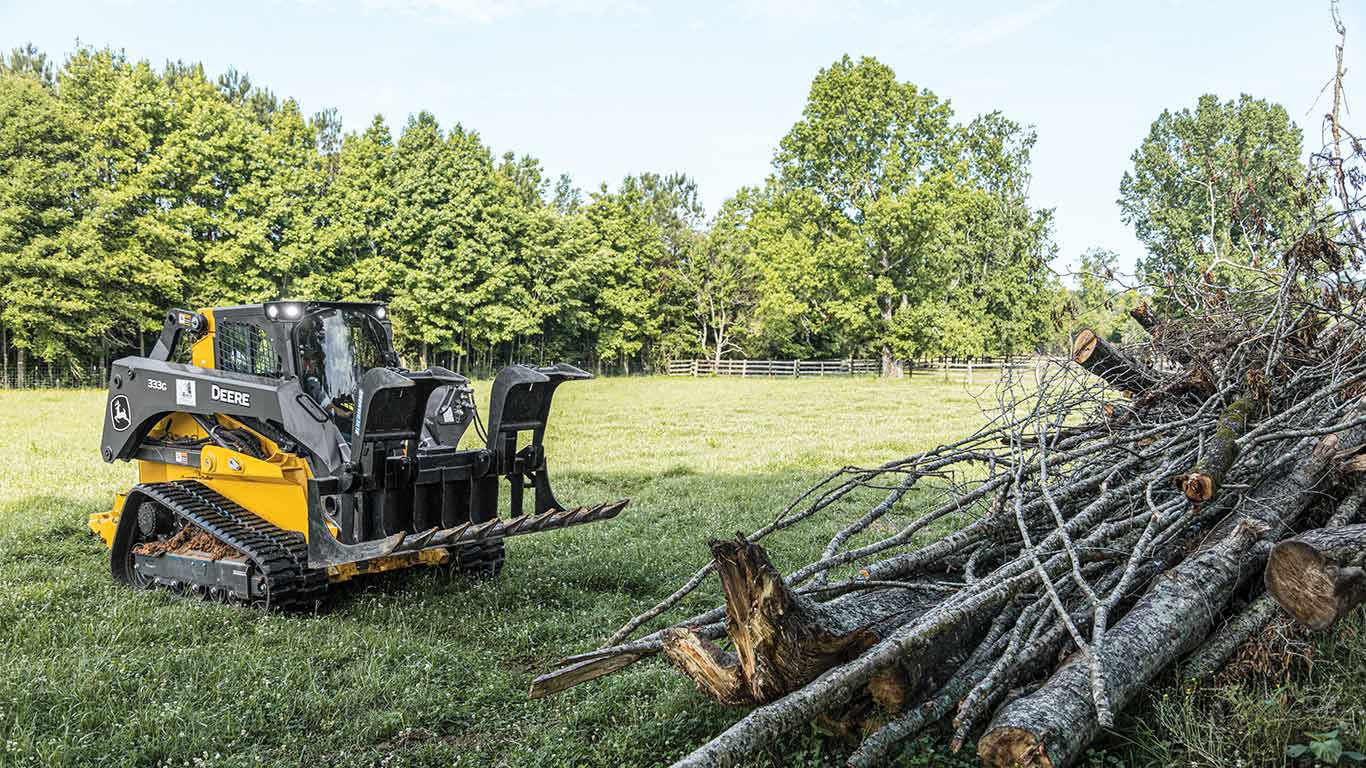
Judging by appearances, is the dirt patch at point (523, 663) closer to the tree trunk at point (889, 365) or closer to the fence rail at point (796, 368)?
the tree trunk at point (889, 365)

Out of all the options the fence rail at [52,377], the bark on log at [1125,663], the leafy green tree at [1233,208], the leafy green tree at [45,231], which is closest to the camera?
the bark on log at [1125,663]

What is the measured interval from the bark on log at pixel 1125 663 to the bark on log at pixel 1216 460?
14.5 inches

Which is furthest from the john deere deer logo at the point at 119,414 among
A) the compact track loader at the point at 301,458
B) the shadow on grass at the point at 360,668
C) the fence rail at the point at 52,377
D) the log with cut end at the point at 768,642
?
the fence rail at the point at 52,377

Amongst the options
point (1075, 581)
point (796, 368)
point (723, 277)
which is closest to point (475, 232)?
point (723, 277)

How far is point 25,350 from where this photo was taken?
1479 inches

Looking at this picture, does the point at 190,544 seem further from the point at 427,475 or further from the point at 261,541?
the point at 427,475

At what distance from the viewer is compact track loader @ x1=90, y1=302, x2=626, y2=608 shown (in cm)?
669

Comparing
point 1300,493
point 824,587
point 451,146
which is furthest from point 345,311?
point 451,146

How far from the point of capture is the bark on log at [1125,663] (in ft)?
11.0

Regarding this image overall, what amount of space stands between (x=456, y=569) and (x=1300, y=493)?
6.25 meters

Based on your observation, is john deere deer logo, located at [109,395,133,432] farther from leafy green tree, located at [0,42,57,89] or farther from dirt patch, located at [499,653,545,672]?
leafy green tree, located at [0,42,57,89]

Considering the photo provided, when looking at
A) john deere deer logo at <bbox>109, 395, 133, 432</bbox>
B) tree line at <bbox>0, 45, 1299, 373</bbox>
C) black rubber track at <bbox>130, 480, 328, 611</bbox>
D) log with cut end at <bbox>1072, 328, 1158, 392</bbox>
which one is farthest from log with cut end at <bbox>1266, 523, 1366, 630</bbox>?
tree line at <bbox>0, 45, 1299, 373</bbox>

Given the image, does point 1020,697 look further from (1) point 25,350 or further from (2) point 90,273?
(1) point 25,350

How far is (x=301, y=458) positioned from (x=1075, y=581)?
17.9 ft
